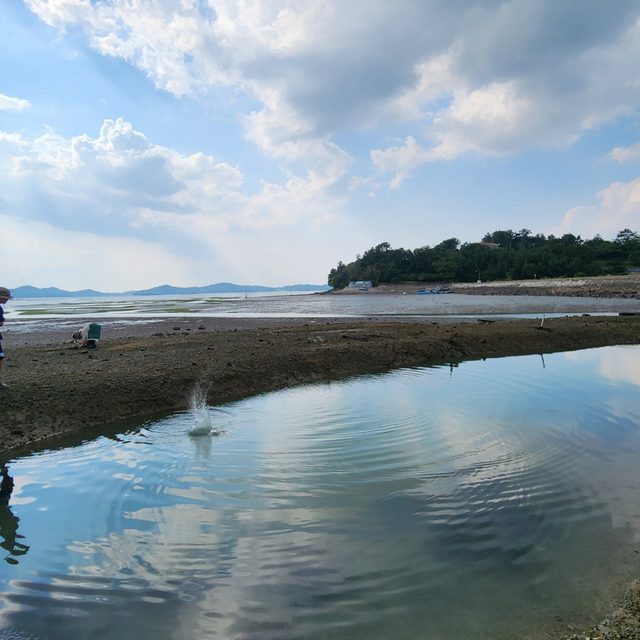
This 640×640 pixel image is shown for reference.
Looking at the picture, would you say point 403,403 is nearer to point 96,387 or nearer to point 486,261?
point 96,387

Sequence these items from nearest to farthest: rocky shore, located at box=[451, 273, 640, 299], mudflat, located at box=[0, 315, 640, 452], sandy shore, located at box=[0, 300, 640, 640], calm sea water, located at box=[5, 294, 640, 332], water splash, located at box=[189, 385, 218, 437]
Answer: water splash, located at box=[189, 385, 218, 437] → sandy shore, located at box=[0, 300, 640, 640] → mudflat, located at box=[0, 315, 640, 452] → calm sea water, located at box=[5, 294, 640, 332] → rocky shore, located at box=[451, 273, 640, 299]

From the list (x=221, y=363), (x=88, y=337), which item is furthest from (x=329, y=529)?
(x=88, y=337)

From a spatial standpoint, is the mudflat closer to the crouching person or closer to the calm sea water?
the crouching person

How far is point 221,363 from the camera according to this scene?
14.3 metres

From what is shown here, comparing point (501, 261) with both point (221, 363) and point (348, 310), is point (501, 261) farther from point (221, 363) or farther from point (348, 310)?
point (221, 363)

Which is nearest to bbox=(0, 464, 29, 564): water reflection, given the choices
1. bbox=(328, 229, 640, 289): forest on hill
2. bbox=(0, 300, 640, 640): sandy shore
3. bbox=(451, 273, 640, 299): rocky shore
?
bbox=(0, 300, 640, 640): sandy shore

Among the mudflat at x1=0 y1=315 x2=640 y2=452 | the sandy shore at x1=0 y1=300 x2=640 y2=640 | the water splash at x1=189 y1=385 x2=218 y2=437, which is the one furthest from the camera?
the mudflat at x1=0 y1=315 x2=640 y2=452

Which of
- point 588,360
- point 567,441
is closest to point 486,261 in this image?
point 588,360

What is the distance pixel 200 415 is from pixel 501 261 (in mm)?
158852

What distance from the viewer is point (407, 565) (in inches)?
180

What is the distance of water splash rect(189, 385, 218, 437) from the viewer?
30.8 ft

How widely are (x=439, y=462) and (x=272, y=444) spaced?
3101 millimetres

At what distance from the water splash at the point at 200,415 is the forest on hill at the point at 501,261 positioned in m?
137

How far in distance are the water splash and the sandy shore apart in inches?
8.4
